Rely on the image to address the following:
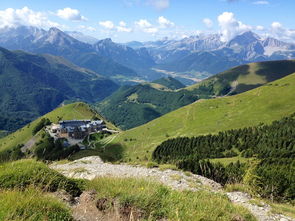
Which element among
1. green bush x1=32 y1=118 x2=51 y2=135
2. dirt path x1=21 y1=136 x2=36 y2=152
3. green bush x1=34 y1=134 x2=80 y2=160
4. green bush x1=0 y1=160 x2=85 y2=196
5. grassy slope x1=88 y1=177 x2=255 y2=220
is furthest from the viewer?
green bush x1=32 y1=118 x2=51 y2=135

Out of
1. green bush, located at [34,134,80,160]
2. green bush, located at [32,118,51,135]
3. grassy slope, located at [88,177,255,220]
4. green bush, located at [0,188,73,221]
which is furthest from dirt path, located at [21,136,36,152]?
green bush, located at [0,188,73,221]

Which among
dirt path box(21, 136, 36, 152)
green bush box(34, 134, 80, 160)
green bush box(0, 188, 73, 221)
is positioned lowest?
dirt path box(21, 136, 36, 152)

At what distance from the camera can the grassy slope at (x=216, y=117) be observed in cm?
13494

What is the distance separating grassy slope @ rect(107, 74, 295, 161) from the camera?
13494 cm

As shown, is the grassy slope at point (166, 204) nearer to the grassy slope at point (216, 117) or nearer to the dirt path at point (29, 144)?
the grassy slope at point (216, 117)

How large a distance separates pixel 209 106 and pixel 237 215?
179 meters

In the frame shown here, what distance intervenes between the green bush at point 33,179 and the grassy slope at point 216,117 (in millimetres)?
109972

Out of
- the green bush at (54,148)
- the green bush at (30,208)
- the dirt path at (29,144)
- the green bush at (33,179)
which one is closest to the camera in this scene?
the green bush at (30,208)

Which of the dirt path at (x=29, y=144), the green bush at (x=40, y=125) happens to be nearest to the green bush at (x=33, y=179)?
the dirt path at (x=29, y=144)

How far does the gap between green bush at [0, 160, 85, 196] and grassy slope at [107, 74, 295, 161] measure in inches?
4330

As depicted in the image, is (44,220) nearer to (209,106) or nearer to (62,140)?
(62,140)

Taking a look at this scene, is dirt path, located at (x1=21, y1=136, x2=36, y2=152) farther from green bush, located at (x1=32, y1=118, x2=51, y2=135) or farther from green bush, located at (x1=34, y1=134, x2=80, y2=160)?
green bush, located at (x1=34, y1=134, x2=80, y2=160)

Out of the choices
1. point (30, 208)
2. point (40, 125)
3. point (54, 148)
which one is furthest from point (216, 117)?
point (30, 208)

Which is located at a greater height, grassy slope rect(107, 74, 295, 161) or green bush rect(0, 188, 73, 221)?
green bush rect(0, 188, 73, 221)
